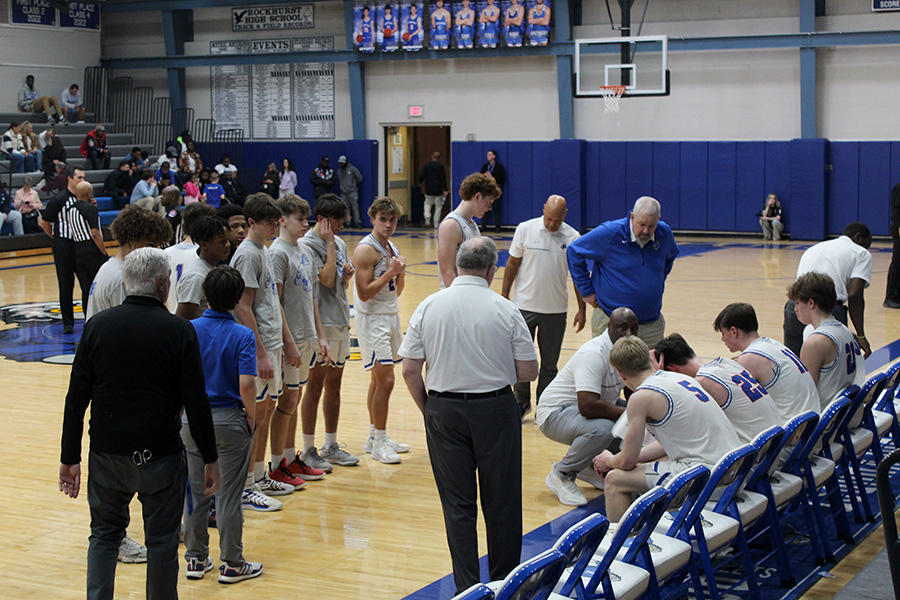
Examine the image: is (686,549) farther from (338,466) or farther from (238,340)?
(338,466)

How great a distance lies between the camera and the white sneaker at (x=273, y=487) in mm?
5922

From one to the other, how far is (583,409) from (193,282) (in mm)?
2255

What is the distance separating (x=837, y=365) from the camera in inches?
221

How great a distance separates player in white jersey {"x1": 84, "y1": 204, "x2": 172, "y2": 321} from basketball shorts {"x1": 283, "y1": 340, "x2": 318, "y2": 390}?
3.76ft

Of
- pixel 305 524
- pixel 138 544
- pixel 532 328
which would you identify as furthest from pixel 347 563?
pixel 532 328

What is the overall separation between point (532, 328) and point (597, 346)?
184cm

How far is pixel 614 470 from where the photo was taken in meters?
4.88

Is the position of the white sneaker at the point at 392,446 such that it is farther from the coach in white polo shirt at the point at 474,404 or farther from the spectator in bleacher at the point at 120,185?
the spectator in bleacher at the point at 120,185

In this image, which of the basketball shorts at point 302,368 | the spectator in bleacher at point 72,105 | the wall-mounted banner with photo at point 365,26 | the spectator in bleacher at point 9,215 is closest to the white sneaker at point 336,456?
the basketball shorts at point 302,368

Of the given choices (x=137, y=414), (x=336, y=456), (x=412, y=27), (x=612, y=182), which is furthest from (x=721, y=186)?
(x=137, y=414)

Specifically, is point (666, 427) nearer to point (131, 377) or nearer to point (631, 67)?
point (131, 377)

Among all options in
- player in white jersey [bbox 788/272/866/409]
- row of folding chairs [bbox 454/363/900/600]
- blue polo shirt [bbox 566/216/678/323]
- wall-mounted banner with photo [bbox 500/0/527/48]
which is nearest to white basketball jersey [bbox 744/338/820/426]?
row of folding chairs [bbox 454/363/900/600]

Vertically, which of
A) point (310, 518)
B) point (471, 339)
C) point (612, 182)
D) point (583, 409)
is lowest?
point (310, 518)

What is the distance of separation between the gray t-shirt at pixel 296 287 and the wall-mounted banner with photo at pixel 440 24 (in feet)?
56.7
